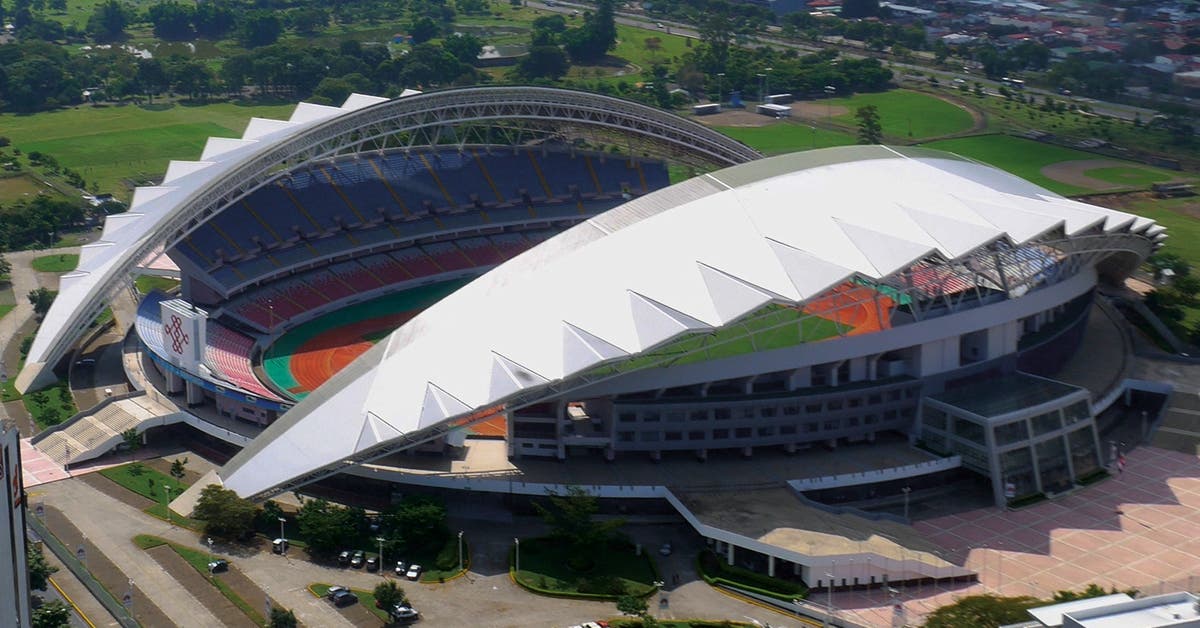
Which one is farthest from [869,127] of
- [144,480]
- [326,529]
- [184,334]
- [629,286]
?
[326,529]

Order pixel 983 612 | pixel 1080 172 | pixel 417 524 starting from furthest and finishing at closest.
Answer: pixel 1080 172 < pixel 417 524 < pixel 983 612

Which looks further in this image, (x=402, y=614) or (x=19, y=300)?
(x=19, y=300)

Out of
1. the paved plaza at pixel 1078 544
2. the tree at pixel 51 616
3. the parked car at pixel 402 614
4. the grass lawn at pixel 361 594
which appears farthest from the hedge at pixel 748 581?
the tree at pixel 51 616

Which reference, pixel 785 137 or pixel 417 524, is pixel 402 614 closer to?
pixel 417 524

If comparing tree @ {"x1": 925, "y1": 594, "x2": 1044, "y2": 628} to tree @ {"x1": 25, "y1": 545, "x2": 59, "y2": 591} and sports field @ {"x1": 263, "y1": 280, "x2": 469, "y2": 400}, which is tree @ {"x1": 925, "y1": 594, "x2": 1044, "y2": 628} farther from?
sports field @ {"x1": 263, "y1": 280, "x2": 469, "y2": 400}

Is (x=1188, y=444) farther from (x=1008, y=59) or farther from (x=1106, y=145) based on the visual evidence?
(x=1008, y=59)

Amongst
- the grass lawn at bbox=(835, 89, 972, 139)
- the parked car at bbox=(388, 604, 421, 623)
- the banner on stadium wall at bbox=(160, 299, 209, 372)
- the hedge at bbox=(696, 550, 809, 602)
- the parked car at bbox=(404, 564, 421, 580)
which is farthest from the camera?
the grass lawn at bbox=(835, 89, 972, 139)

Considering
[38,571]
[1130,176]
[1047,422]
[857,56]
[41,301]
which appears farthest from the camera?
[857,56]

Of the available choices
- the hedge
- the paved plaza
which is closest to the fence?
the hedge
